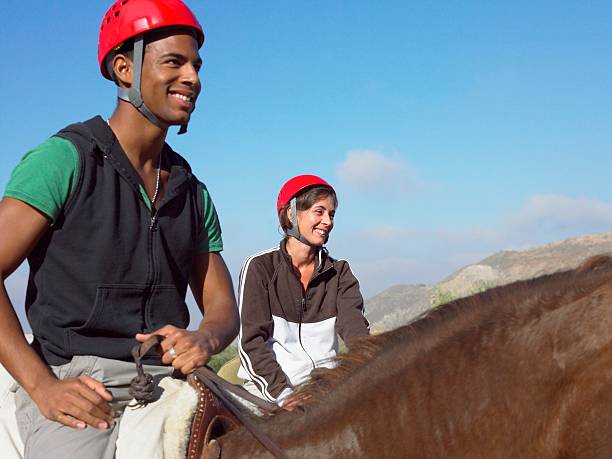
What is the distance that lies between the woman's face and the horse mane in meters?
3.43

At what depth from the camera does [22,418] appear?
2521 mm

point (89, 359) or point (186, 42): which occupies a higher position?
point (186, 42)

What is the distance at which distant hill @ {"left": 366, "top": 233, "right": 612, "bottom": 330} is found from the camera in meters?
21.1

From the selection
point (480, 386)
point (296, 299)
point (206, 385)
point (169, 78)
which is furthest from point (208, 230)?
point (296, 299)

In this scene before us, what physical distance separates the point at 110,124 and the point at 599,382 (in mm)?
2053

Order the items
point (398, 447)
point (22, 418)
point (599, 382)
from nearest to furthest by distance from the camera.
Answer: point (599, 382), point (398, 447), point (22, 418)

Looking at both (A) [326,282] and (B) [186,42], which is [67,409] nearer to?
(B) [186,42]

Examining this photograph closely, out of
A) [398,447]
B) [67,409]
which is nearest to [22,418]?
[67,409]

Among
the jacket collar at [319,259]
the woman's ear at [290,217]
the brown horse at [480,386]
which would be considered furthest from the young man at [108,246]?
the woman's ear at [290,217]

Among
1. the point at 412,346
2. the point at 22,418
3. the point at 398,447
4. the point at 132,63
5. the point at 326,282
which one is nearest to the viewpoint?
the point at 398,447

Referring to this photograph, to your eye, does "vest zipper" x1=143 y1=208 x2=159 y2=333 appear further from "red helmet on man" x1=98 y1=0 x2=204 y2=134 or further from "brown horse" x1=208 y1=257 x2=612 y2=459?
"brown horse" x1=208 y1=257 x2=612 y2=459

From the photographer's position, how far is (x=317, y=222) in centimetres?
593

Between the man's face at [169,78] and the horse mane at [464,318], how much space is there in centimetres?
117

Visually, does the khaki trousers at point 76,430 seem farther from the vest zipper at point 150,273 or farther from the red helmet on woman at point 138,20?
Result: the red helmet on woman at point 138,20
